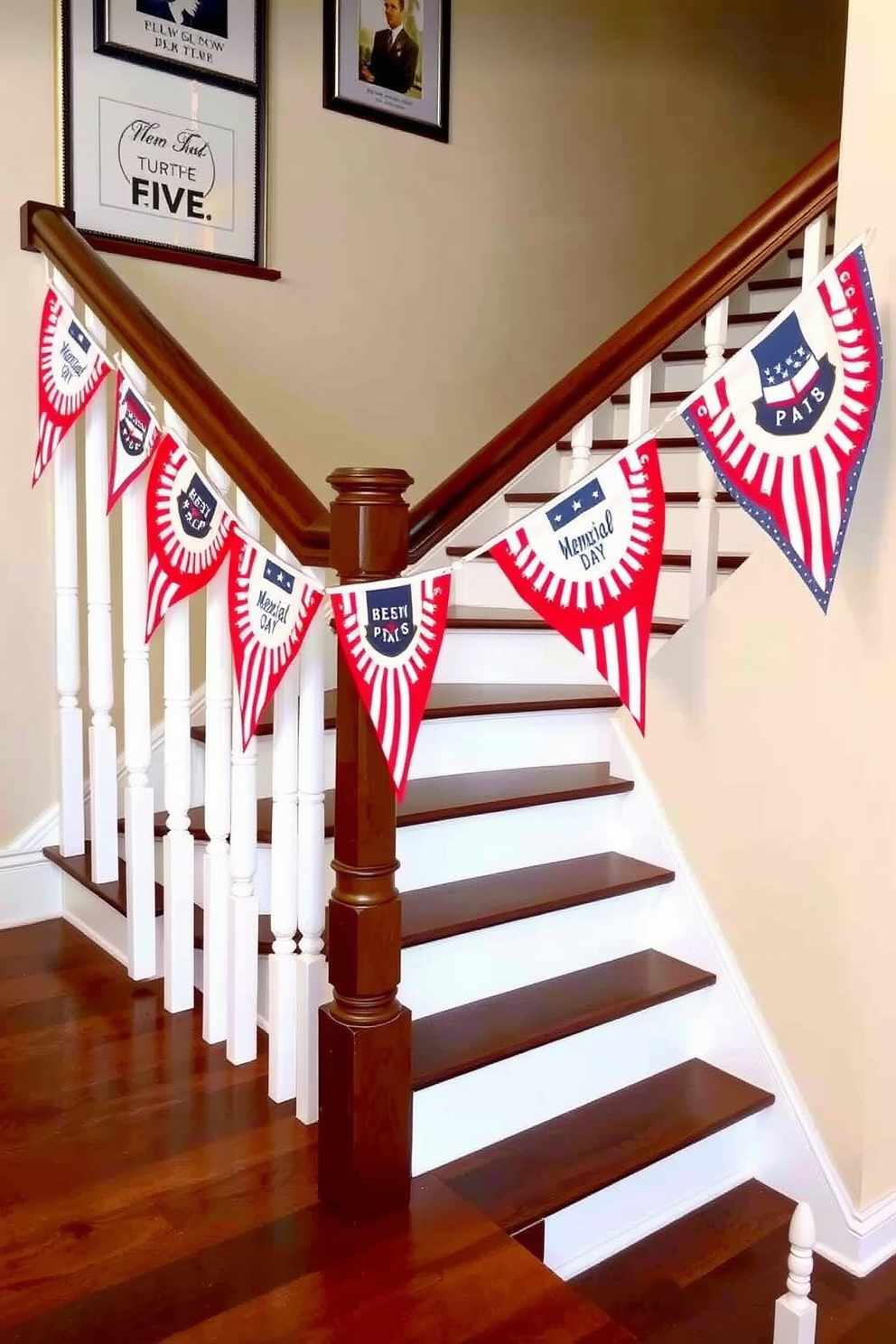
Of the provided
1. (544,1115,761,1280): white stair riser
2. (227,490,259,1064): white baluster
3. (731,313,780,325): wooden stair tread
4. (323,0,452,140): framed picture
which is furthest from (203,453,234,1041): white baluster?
(731,313,780,325): wooden stair tread

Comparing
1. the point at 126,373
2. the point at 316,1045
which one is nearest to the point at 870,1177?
the point at 316,1045

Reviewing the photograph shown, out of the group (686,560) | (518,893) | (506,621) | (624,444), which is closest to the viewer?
(518,893)

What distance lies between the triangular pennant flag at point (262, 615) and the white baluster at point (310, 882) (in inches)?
2.6

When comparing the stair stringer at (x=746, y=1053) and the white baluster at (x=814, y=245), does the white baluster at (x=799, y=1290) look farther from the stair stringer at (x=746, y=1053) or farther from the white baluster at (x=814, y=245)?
the white baluster at (x=814, y=245)

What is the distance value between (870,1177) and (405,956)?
3.01 feet

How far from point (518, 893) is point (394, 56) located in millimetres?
2152

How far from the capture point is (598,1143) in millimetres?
1908

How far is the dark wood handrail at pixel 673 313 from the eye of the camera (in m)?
1.96

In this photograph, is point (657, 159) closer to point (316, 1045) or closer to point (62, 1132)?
point (316, 1045)

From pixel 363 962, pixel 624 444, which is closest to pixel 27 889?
pixel 363 962

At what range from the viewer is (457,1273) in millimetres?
1474

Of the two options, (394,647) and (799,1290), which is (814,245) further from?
(799,1290)

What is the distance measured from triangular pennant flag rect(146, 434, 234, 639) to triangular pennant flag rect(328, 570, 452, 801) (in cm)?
35

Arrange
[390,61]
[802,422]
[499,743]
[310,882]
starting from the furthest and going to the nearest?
→ [390,61], [499,743], [310,882], [802,422]
